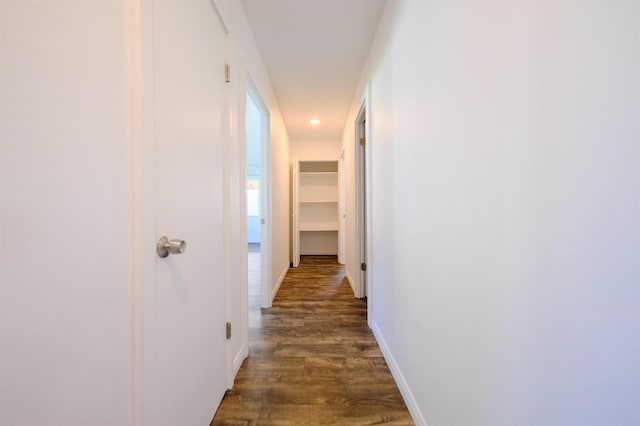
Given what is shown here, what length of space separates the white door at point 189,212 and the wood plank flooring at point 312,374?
0.24m

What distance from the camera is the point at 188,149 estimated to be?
40.3 inches

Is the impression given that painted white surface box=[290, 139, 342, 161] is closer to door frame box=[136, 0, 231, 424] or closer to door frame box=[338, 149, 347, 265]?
door frame box=[338, 149, 347, 265]

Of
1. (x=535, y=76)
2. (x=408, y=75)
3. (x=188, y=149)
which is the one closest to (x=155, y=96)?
(x=188, y=149)

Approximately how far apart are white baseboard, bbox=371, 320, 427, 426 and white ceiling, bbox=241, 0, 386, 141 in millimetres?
2346

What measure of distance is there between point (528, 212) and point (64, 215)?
1029 mm

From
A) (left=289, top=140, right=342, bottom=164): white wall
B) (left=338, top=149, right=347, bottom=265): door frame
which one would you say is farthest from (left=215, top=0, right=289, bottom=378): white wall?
(left=289, top=140, right=342, bottom=164): white wall

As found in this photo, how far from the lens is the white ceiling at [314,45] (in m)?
1.73

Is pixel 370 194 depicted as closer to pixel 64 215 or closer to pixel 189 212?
pixel 189 212

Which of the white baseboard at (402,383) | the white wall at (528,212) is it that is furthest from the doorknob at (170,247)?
the white baseboard at (402,383)

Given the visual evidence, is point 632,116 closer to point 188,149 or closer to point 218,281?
point 188,149

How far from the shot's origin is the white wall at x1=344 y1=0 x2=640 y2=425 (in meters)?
0.43

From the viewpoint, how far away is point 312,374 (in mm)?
1606

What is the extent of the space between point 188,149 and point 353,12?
156 centimetres

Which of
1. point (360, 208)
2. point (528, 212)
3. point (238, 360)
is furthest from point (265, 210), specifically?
point (528, 212)
